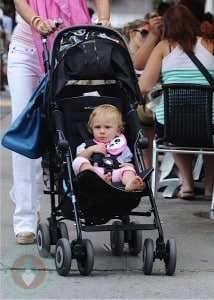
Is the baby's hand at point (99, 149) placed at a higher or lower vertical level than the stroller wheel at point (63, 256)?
higher

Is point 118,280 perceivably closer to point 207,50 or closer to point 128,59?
point 128,59

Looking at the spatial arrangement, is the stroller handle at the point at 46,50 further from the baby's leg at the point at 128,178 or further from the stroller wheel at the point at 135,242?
the stroller wheel at the point at 135,242

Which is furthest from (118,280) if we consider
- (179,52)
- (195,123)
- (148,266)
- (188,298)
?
(179,52)

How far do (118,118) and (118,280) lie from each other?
1059 mm

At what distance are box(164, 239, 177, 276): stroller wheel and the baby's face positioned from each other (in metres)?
0.80

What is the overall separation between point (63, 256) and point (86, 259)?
145 millimetres

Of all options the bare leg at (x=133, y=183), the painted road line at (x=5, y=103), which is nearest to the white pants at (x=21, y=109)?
the bare leg at (x=133, y=183)

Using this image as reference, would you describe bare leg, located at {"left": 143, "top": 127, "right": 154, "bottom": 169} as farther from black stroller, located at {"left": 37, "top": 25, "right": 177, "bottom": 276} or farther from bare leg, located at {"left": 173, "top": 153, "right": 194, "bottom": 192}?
black stroller, located at {"left": 37, "top": 25, "right": 177, "bottom": 276}

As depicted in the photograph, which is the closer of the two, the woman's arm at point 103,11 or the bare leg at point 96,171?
the bare leg at point 96,171

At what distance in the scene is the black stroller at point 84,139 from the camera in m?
5.48

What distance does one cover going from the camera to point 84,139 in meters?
5.90

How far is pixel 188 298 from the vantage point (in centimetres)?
515

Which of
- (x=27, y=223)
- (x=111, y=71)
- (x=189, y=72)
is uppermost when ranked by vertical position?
(x=111, y=71)

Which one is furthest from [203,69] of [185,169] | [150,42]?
[185,169]
